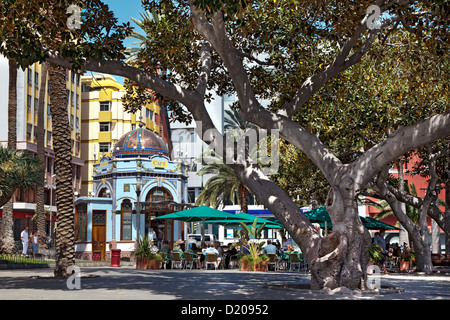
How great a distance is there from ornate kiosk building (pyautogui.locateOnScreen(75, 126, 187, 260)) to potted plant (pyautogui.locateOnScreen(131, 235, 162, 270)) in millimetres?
13693

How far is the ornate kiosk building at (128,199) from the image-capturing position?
39969mm

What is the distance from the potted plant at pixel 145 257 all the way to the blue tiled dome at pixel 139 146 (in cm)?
1854

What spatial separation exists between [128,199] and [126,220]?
1353mm

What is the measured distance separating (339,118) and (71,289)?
513 inches

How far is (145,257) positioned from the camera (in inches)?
974

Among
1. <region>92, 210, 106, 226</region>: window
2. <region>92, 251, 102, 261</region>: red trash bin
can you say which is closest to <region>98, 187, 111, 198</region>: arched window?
<region>92, 210, 106, 226</region>: window

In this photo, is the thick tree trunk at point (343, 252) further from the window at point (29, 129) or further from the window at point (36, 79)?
the window at point (36, 79)

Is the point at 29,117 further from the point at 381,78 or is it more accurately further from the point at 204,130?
the point at 204,130

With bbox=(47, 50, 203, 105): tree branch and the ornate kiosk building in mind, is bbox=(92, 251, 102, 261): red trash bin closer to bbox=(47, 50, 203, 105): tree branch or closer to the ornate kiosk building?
the ornate kiosk building

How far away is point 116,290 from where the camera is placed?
13.6m

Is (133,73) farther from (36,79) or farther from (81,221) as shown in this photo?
(36,79)

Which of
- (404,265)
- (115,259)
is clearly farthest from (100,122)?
(404,265)

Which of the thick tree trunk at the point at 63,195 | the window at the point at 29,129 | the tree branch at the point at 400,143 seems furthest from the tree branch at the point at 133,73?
the window at the point at 29,129

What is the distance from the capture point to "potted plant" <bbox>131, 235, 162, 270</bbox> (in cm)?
2473
